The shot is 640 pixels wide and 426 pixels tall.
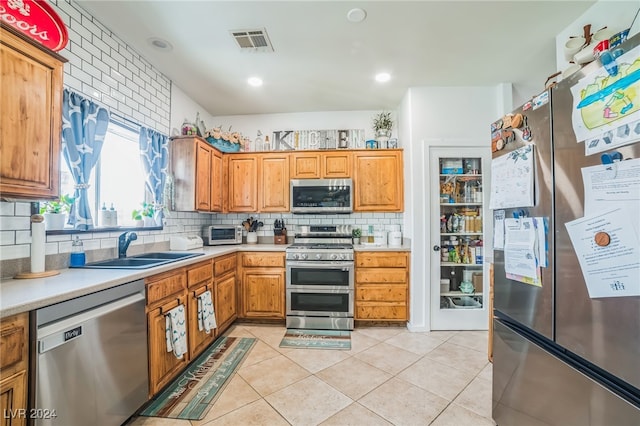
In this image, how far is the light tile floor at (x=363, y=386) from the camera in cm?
167

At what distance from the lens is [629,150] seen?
0.86 metres

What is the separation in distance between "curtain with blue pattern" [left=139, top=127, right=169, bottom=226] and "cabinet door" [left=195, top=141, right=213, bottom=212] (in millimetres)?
322

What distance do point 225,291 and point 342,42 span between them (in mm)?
2723

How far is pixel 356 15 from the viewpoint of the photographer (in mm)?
1928

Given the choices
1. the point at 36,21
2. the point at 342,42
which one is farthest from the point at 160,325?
the point at 342,42

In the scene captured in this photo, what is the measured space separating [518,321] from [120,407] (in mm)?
2269

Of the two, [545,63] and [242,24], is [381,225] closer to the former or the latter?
[545,63]

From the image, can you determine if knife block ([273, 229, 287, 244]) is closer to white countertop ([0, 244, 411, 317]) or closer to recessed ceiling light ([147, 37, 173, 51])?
white countertop ([0, 244, 411, 317])

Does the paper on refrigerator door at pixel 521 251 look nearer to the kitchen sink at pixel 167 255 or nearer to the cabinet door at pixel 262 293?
the cabinet door at pixel 262 293

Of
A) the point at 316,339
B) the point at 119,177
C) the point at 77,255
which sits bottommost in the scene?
the point at 316,339

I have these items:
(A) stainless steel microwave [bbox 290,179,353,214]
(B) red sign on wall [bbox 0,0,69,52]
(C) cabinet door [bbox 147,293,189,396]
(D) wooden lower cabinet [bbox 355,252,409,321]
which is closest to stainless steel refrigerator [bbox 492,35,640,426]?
(D) wooden lower cabinet [bbox 355,252,409,321]

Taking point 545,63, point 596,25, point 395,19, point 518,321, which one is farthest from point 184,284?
point 545,63

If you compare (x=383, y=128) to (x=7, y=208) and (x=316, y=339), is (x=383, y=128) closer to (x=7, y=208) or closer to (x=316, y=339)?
(x=316, y=339)

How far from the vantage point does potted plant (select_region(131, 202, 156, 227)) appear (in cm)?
247
